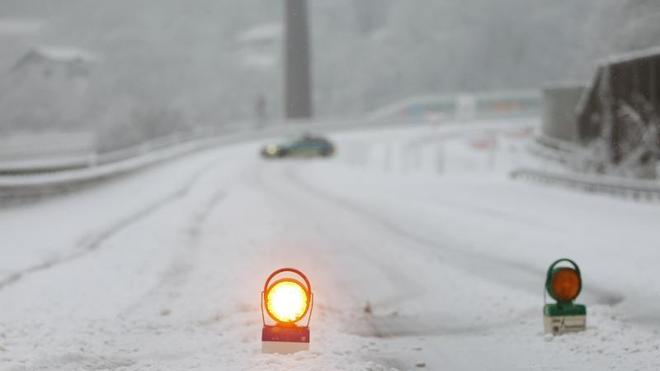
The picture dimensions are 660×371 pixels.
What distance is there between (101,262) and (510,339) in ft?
22.5

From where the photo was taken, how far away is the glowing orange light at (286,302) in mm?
6457

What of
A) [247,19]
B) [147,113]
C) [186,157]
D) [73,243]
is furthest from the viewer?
[247,19]

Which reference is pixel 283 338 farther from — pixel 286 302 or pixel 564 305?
pixel 564 305

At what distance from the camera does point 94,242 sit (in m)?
15.0

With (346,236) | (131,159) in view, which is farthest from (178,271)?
(131,159)

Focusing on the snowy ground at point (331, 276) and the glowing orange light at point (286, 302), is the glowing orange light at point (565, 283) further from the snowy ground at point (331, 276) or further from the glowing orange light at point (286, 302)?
the glowing orange light at point (286, 302)

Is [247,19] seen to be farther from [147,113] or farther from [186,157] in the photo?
[186,157]

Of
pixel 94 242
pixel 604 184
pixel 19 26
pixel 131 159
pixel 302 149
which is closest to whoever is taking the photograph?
pixel 94 242

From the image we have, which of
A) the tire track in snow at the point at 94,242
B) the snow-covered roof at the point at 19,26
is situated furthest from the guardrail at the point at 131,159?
the snow-covered roof at the point at 19,26

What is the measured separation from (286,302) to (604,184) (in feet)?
66.5

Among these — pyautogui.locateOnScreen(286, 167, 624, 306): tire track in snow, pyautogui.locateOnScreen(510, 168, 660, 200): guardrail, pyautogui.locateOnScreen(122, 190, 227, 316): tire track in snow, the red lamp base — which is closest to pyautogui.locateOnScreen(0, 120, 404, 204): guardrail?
pyautogui.locateOnScreen(122, 190, 227, 316): tire track in snow

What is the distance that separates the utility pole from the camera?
238 ft

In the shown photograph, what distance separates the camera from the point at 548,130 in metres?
44.5

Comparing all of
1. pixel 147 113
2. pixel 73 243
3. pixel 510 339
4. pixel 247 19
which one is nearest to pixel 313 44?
pixel 247 19
